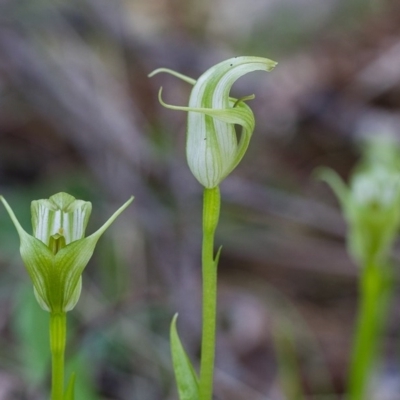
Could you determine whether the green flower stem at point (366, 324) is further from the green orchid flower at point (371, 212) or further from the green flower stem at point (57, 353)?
the green flower stem at point (57, 353)

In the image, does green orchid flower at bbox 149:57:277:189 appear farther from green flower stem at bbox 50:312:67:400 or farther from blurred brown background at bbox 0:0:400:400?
blurred brown background at bbox 0:0:400:400

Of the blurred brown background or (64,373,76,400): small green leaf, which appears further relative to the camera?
the blurred brown background

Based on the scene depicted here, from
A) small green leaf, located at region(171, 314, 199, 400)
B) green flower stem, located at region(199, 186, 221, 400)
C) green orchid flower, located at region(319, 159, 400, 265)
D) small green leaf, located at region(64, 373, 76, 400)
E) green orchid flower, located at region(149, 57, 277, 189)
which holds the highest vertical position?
green orchid flower, located at region(319, 159, 400, 265)

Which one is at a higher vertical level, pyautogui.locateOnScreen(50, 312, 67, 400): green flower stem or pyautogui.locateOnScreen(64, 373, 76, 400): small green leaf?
pyautogui.locateOnScreen(50, 312, 67, 400): green flower stem

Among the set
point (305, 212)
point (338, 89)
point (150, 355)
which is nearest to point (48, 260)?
point (150, 355)

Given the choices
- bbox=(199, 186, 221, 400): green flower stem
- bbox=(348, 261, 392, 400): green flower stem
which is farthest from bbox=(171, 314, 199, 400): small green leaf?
bbox=(348, 261, 392, 400): green flower stem

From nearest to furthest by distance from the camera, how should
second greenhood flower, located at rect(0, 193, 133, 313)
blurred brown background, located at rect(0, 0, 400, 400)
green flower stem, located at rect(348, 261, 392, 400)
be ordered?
second greenhood flower, located at rect(0, 193, 133, 313)
green flower stem, located at rect(348, 261, 392, 400)
blurred brown background, located at rect(0, 0, 400, 400)

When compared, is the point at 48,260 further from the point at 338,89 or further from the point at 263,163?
the point at 338,89

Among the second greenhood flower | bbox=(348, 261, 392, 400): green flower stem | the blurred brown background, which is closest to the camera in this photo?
the second greenhood flower
